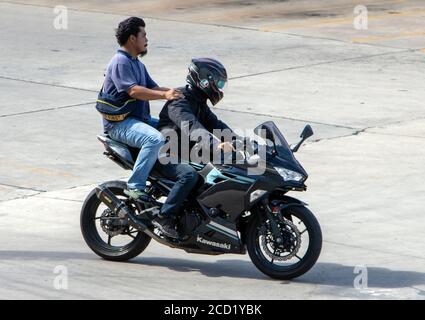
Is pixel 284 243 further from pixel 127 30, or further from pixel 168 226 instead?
pixel 127 30

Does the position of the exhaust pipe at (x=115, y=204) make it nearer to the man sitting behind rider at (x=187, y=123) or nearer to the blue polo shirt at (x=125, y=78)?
the man sitting behind rider at (x=187, y=123)

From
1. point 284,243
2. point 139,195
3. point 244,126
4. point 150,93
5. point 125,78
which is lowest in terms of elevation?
point 284,243

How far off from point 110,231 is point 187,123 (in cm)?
117

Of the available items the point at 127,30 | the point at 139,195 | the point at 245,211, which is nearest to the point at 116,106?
the point at 127,30

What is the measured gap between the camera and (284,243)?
8.75m

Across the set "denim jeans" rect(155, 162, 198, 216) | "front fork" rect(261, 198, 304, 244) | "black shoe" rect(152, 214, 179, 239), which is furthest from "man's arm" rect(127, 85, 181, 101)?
"front fork" rect(261, 198, 304, 244)

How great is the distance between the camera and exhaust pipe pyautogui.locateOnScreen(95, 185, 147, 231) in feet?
30.2

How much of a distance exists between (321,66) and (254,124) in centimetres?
383

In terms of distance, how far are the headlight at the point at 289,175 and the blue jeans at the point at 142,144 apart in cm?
97

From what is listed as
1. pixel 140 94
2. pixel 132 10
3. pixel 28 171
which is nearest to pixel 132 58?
pixel 140 94

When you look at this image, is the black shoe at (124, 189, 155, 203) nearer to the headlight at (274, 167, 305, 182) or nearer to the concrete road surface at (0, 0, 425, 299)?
the concrete road surface at (0, 0, 425, 299)

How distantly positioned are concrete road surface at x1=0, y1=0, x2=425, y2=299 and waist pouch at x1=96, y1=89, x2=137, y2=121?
1.18m

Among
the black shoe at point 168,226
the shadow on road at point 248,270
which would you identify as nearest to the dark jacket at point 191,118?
the black shoe at point 168,226

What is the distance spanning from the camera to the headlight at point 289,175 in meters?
8.68
